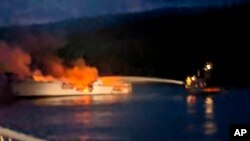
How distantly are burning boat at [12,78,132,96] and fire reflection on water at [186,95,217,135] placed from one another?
206 cm

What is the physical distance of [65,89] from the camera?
17.1 m

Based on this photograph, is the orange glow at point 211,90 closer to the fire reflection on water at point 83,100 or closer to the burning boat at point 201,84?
the burning boat at point 201,84

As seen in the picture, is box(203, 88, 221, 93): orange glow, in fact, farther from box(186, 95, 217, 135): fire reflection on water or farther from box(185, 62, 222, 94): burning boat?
box(186, 95, 217, 135): fire reflection on water

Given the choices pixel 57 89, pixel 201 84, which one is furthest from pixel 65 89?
pixel 201 84

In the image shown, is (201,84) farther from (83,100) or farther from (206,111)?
(206,111)

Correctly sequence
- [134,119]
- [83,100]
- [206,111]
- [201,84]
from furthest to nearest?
[83,100] < [201,84] < [206,111] < [134,119]

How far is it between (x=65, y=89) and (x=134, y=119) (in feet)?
23.4

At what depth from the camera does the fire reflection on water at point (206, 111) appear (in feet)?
25.7

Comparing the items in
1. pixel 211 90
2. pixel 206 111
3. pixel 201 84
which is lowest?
pixel 206 111

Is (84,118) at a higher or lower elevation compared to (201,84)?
lower

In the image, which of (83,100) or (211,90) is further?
(83,100)

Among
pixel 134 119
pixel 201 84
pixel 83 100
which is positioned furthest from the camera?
pixel 83 100

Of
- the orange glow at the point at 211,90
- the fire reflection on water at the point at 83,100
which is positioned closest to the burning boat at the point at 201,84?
the orange glow at the point at 211,90

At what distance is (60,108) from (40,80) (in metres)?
3.22
